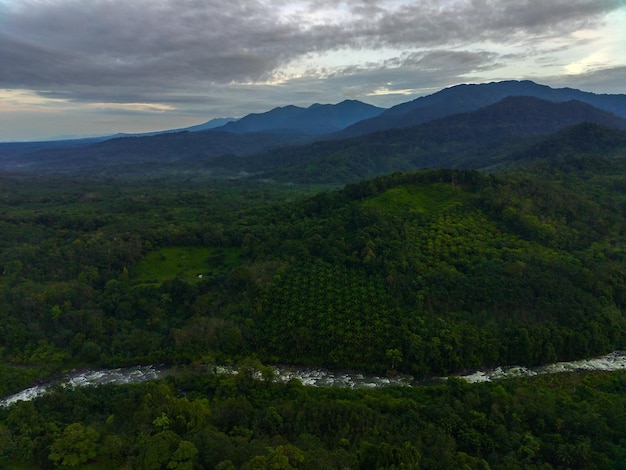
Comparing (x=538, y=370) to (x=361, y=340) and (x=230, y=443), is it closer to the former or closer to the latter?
(x=361, y=340)

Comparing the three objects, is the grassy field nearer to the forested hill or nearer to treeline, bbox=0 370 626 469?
treeline, bbox=0 370 626 469

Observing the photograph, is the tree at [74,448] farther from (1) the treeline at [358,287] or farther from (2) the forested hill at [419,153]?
(2) the forested hill at [419,153]

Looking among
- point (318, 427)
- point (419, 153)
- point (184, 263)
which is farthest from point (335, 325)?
point (419, 153)

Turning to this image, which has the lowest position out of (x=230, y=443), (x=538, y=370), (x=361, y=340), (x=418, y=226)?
(x=538, y=370)

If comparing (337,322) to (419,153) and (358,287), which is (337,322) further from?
(419,153)

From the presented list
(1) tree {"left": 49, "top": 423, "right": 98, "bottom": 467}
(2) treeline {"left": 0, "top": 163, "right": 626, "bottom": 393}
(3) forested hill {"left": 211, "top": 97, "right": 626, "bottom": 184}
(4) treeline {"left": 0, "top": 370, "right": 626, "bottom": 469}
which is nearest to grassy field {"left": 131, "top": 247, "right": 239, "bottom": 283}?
(2) treeline {"left": 0, "top": 163, "right": 626, "bottom": 393}

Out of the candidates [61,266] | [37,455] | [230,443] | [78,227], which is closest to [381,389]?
[230,443]

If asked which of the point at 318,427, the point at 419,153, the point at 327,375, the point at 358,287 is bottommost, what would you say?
the point at 327,375
